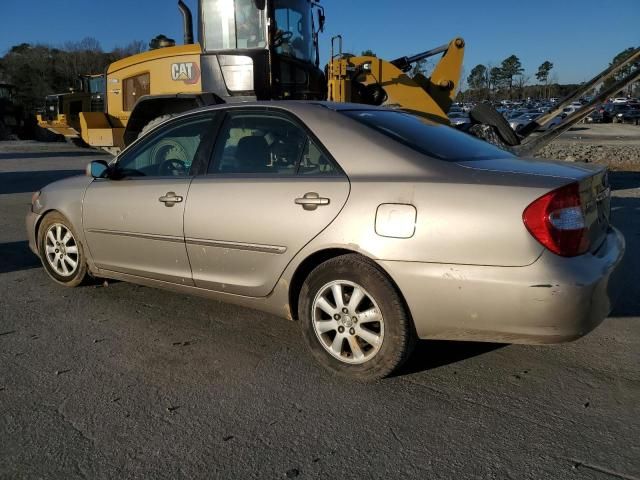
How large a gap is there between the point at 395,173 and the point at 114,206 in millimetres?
2344

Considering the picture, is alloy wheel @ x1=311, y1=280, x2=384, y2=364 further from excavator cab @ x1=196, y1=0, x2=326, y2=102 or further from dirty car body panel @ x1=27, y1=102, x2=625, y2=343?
excavator cab @ x1=196, y1=0, x2=326, y2=102

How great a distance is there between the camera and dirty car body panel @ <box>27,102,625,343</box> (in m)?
2.80

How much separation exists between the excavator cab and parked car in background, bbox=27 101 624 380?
13.4 feet

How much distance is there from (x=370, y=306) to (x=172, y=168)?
1985 millimetres

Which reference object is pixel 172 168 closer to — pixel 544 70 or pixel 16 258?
pixel 16 258

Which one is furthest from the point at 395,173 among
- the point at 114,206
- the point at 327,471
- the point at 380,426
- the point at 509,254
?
the point at 114,206

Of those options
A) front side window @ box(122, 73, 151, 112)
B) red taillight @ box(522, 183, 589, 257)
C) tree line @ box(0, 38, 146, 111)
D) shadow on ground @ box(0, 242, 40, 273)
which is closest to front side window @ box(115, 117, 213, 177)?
shadow on ground @ box(0, 242, 40, 273)

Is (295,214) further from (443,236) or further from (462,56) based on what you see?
(462,56)

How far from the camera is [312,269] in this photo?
3461 millimetres

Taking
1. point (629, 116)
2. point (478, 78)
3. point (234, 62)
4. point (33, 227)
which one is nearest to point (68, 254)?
point (33, 227)

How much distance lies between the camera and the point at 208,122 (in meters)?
4.09

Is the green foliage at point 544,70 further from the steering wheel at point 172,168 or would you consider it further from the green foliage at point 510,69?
→ the steering wheel at point 172,168

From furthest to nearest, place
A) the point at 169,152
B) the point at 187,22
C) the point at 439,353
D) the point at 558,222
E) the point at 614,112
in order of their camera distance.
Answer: the point at 614,112, the point at 187,22, the point at 169,152, the point at 439,353, the point at 558,222

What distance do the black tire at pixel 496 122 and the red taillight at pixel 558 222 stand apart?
6.03m
